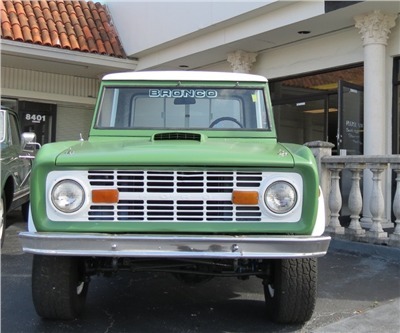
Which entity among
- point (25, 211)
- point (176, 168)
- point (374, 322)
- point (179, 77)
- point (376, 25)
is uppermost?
point (376, 25)

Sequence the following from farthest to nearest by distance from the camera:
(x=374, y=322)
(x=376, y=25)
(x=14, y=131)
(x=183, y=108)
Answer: (x=376, y=25) → (x=14, y=131) → (x=183, y=108) → (x=374, y=322)

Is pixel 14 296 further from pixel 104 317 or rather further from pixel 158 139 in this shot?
pixel 158 139

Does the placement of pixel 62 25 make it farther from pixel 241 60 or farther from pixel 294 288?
pixel 294 288

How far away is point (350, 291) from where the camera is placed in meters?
4.43

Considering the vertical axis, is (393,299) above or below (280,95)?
below

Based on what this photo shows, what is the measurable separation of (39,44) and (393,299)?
29.1 feet

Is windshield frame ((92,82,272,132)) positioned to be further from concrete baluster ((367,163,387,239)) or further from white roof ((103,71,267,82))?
concrete baluster ((367,163,387,239))

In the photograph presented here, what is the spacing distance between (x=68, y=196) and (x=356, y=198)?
13.6ft

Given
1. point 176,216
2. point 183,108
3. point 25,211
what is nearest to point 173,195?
point 176,216

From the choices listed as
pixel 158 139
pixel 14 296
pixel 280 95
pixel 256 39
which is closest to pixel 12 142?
pixel 14 296

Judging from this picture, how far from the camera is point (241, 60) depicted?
9.70 metres

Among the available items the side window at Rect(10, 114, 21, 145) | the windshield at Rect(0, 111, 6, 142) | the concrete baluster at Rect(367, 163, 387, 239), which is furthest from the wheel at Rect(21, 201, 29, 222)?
the concrete baluster at Rect(367, 163, 387, 239)

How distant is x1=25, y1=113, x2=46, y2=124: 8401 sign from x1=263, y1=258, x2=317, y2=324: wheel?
34.7 ft

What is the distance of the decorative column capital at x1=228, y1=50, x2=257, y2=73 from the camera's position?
9.68m
